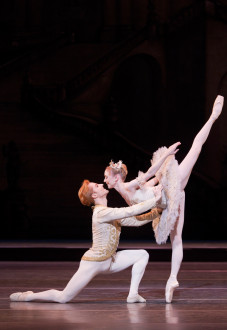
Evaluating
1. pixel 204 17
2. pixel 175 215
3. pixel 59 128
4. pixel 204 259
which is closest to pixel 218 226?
pixel 204 259

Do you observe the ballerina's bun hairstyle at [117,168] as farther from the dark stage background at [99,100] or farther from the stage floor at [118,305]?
the dark stage background at [99,100]

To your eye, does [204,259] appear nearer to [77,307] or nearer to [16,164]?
[16,164]

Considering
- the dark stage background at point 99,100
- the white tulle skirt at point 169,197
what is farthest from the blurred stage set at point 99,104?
the white tulle skirt at point 169,197

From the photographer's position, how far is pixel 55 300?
8.66m

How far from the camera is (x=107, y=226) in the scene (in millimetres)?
8656

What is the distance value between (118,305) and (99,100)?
17389 mm

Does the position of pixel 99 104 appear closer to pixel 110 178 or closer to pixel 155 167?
pixel 110 178

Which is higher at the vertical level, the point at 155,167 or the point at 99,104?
the point at 155,167

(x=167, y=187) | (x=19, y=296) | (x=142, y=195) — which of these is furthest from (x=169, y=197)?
(x=19, y=296)

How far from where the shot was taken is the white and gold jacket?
27.9 feet

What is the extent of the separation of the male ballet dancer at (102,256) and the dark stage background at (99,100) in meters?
9.66

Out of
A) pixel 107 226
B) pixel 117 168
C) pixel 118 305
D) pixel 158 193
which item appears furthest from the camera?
pixel 117 168

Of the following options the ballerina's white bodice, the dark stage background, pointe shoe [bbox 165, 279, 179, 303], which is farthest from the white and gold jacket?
the dark stage background

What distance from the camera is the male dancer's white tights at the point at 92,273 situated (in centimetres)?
849
